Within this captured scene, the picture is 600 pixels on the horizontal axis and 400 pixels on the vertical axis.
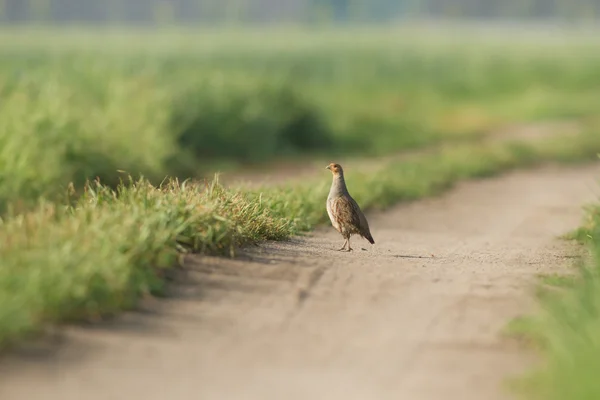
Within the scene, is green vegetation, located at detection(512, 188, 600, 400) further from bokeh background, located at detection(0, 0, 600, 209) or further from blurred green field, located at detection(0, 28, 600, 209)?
bokeh background, located at detection(0, 0, 600, 209)

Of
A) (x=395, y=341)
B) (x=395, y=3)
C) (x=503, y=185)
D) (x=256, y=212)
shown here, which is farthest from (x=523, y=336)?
(x=395, y=3)

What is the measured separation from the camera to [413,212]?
16.2m

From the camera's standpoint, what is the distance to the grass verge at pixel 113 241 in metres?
7.22

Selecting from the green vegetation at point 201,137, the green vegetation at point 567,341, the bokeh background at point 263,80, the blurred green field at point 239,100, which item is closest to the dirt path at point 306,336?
the green vegetation at point 567,341

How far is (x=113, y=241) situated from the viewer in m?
8.23

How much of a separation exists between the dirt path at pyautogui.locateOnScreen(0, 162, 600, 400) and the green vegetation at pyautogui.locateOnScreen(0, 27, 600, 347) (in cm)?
34

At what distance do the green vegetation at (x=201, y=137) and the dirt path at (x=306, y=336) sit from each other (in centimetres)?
34

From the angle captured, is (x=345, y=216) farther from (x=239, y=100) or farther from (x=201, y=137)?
(x=239, y=100)

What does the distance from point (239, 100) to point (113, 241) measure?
17.0 m

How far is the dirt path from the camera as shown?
634 cm

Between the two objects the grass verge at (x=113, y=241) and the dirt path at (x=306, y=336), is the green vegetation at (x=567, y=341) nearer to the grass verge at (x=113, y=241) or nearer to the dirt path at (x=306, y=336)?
the dirt path at (x=306, y=336)

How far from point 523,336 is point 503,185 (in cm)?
1295

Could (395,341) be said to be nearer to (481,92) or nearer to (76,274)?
(76,274)

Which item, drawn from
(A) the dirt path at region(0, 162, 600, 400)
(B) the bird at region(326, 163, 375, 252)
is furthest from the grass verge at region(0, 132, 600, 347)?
(B) the bird at region(326, 163, 375, 252)
